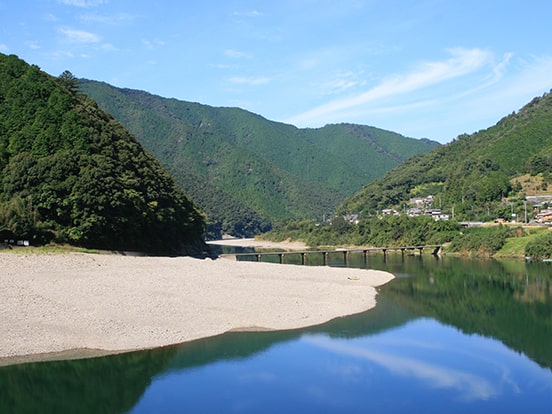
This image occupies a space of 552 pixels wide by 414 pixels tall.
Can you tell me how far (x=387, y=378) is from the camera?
854 inches

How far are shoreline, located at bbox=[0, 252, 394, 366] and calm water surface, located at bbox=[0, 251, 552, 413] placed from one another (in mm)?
1157

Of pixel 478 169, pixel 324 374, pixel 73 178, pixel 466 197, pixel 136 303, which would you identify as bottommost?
pixel 324 374

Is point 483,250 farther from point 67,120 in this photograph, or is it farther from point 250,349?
point 250,349

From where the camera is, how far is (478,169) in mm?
125938

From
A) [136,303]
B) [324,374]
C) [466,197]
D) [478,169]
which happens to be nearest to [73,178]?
[136,303]

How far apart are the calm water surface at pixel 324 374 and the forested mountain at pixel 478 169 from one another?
81.1m

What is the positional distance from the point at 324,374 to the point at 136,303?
1158cm

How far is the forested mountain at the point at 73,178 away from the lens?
47.1 meters

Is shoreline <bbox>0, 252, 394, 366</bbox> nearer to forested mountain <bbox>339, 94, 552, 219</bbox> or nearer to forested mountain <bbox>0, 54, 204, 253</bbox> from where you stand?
forested mountain <bbox>0, 54, 204, 253</bbox>

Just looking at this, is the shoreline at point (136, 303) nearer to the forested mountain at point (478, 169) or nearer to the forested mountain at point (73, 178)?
the forested mountain at point (73, 178)

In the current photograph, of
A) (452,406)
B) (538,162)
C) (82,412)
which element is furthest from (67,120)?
(538,162)

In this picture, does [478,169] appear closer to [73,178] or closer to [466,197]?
[466,197]

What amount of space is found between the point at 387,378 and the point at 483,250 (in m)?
62.2

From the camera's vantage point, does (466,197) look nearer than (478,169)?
Yes
